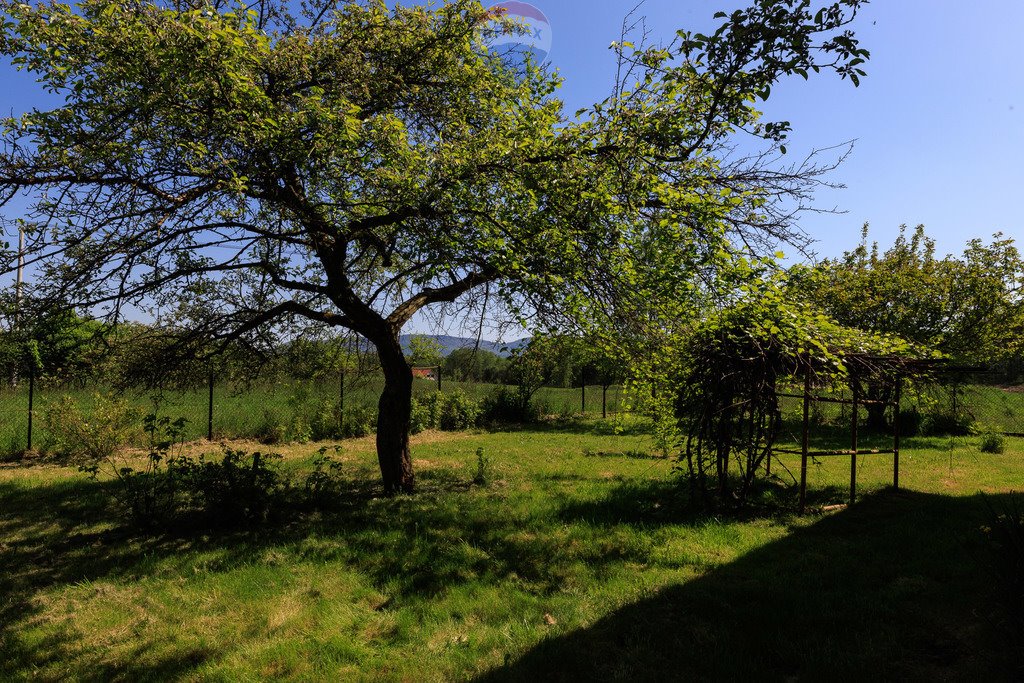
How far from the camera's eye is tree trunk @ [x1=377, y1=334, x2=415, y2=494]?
310 inches

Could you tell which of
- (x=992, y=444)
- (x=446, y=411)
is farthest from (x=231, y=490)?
(x=992, y=444)

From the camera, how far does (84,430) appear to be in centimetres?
995

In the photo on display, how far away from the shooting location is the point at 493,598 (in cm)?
418

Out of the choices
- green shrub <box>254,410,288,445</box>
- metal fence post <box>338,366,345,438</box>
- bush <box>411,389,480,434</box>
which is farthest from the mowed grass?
bush <box>411,389,480,434</box>

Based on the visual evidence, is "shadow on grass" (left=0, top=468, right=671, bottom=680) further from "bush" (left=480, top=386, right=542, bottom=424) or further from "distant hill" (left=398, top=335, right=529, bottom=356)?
"bush" (left=480, top=386, right=542, bottom=424)

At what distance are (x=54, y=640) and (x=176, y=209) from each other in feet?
11.7

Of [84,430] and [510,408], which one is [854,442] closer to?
[510,408]

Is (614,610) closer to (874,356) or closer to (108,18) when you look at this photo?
(874,356)

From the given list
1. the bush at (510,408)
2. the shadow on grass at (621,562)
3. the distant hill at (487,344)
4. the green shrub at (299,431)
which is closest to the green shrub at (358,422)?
the green shrub at (299,431)

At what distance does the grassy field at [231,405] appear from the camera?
10695 mm

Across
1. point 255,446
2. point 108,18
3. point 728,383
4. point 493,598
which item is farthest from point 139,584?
point 255,446

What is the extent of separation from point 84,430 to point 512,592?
993 cm

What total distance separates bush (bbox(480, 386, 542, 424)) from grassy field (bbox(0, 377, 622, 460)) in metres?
0.64

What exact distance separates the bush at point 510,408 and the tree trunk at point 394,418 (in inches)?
380
